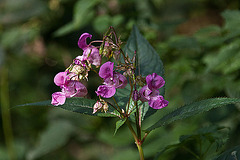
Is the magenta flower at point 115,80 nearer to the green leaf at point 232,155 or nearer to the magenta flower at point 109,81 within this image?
the magenta flower at point 109,81

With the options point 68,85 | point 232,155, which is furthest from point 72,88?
point 232,155

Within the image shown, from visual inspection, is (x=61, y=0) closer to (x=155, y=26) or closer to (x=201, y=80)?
(x=155, y=26)

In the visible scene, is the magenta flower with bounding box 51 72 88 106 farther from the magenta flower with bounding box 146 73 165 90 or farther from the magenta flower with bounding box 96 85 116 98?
Answer: the magenta flower with bounding box 146 73 165 90

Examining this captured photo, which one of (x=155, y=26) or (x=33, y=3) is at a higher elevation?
(x=33, y=3)

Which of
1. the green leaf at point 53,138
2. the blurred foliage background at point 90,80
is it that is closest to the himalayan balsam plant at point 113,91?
the blurred foliage background at point 90,80

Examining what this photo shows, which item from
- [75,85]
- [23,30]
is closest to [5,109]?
[23,30]

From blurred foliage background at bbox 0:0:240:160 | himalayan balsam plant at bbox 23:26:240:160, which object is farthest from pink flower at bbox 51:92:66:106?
blurred foliage background at bbox 0:0:240:160
